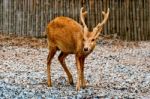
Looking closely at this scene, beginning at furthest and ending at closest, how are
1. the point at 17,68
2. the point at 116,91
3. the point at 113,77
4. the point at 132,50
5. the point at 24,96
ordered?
1. the point at 132,50
2. the point at 17,68
3. the point at 113,77
4. the point at 116,91
5. the point at 24,96

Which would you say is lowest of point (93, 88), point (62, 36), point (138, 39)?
point (138, 39)

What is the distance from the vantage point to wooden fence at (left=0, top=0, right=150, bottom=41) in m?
17.8

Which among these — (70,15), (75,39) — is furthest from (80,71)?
(70,15)

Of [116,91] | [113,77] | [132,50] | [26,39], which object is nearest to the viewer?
[116,91]

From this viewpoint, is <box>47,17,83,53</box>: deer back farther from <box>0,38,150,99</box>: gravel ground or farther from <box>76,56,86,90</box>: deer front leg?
<box>0,38,150,99</box>: gravel ground

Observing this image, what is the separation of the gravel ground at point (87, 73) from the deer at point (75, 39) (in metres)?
0.40

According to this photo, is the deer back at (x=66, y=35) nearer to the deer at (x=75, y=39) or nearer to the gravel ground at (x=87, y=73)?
the deer at (x=75, y=39)

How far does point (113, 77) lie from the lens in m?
10.8

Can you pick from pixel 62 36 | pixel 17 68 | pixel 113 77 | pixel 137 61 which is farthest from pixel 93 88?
pixel 137 61

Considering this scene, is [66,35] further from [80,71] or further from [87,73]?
[87,73]

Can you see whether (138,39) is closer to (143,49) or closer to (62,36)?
(143,49)

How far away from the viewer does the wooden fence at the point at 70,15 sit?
1775 centimetres

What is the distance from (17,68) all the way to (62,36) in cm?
279

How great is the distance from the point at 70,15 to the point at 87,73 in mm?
6670
